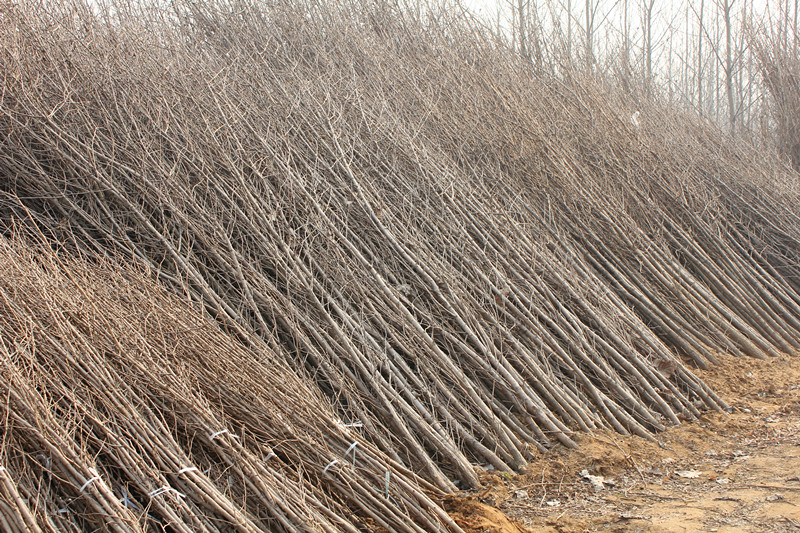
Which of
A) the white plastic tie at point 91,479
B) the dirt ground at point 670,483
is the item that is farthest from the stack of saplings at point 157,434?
the dirt ground at point 670,483

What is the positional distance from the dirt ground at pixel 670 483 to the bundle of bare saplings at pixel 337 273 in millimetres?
199

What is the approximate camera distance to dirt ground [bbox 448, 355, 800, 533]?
2.88 meters

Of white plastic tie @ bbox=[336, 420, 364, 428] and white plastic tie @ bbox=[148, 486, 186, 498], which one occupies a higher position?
white plastic tie @ bbox=[148, 486, 186, 498]

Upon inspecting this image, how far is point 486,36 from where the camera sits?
8.23 m

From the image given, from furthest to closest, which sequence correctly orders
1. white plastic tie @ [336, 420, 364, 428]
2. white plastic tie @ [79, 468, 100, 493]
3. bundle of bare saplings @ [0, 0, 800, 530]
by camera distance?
white plastic tie @ [336, 420, 364, 428]
bundle of bare saplings @ [0, 0, 800, 530]
white plastic tie @ [79, 468, 100, 493]

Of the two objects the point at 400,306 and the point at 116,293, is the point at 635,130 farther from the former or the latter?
the point at 116,293

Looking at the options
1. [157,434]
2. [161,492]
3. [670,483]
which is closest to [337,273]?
[157,434]

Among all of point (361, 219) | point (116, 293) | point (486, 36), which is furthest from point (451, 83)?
point (116, 293)

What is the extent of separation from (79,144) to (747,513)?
5.02 metres

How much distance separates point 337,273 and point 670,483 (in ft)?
8.08

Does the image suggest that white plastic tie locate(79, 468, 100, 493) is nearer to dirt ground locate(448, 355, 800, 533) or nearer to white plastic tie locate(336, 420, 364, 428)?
white plastic tie locate(336, 420, 364, 428)

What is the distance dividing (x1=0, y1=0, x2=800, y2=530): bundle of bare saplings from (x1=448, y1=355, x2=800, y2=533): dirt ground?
20 centimetres

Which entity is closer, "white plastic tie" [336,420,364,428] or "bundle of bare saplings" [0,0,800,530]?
"bundle of bare saplings" [0,0,800,530]

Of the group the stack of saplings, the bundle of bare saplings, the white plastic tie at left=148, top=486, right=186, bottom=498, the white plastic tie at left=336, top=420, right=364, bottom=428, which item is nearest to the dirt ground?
the bundle of bare saplings
